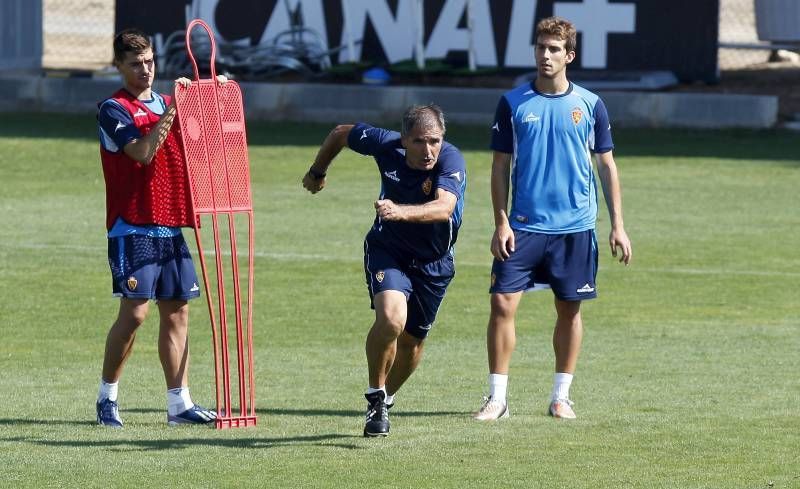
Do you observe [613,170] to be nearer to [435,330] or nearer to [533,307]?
[435,330]

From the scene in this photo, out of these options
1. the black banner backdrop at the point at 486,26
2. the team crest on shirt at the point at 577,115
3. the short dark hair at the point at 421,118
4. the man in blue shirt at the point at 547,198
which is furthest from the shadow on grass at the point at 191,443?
the black banner backdrop at the point at 486,26

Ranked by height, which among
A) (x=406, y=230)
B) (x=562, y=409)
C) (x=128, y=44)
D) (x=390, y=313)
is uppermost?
(x=128, y=44)

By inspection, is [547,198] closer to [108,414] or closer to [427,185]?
[427,185]

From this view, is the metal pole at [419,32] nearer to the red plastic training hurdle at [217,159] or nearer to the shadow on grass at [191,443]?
the red plastic training hurdle at [217,159]

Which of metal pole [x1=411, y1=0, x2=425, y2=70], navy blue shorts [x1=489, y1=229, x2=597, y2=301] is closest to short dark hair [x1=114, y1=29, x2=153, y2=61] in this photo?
navy blue shorts [x1=489, y1=229, x2=597, y2=301]

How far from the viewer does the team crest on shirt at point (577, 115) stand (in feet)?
29.6

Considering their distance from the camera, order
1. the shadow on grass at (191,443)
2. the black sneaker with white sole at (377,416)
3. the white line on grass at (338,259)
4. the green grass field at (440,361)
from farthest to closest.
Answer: the white line on grass at (338,259) → the black sneaker with white sole at (377,416) → the shadow on grass at (191,443) → the green grass field at (440,361)

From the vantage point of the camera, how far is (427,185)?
332 inches

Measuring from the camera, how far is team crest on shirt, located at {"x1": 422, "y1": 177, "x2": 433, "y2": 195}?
8.42m

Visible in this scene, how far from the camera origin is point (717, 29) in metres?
26.6

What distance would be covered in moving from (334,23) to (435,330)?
16676 mm

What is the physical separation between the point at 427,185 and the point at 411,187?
0.09 metres

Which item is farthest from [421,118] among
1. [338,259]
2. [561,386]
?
[338,259]

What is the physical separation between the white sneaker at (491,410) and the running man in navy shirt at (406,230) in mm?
497
